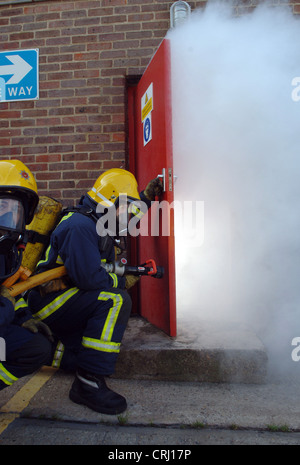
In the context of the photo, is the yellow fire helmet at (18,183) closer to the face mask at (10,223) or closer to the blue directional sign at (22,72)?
the face mask at (10,223)

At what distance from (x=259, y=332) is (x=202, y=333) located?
2.56ft

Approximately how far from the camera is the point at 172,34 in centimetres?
388

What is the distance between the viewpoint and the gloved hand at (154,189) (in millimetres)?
3080

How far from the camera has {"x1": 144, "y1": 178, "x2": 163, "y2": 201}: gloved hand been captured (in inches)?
121

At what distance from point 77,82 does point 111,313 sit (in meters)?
2.71

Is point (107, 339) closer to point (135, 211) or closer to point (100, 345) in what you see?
point (100, 345)

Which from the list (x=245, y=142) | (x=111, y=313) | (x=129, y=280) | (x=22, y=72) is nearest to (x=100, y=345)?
(x=111, y=313)

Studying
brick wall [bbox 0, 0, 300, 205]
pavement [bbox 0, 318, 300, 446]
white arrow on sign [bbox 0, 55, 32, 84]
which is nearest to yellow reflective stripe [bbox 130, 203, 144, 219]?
pavement [bbox 0, 318, 300, 446]

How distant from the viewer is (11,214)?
2080 mm

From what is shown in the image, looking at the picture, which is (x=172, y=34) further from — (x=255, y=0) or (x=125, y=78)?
(x=255, y=0)

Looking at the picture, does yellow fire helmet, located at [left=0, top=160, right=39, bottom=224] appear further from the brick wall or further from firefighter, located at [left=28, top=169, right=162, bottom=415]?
the brick wall

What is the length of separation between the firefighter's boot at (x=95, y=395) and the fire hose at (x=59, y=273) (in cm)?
66

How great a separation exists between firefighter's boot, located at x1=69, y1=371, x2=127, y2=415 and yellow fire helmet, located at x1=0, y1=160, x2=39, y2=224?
111cm
